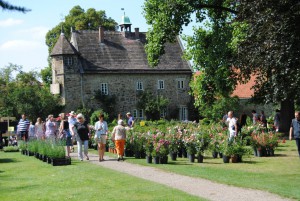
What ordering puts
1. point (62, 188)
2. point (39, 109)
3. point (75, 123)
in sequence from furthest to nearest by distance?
point (39, 109)
point (75, 123)
point (62, 188)

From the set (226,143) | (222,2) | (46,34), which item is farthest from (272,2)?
(46,34)

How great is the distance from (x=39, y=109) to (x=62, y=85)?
152 inches

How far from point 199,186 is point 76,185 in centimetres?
326

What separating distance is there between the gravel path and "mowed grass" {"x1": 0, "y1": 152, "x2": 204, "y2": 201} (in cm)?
42

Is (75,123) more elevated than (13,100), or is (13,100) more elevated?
(13,100)

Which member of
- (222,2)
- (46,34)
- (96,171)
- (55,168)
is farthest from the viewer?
(46,34)

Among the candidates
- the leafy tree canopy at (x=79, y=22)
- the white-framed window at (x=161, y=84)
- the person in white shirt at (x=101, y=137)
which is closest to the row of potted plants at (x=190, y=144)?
the person in white shirt at (x=101, y=137)

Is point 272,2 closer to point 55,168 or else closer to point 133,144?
point 133,144

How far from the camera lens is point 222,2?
34219 millimetres

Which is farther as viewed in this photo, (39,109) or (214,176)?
(39,109)

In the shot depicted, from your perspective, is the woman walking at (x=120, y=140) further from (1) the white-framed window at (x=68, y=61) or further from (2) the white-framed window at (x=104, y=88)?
(2) the white-framed window at (x=104, y=88)

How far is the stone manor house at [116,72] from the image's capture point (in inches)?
2205

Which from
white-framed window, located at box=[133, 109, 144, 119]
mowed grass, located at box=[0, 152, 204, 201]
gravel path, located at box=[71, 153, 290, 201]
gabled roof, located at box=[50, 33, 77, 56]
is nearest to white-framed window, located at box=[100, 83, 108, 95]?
white-framed window, located at box=[133, 109, 144, 119]

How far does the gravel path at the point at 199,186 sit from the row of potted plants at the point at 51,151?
2294mm
